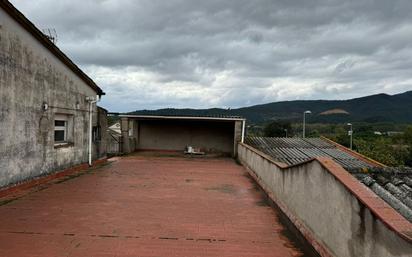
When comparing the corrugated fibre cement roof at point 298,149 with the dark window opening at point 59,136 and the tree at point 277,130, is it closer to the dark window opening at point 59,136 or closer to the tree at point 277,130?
the dark window opening at point 59,136

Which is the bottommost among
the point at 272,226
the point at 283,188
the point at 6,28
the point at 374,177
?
the point at 272,226

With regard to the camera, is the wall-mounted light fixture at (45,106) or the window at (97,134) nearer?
the wall-mounted light fixture at (45,106)

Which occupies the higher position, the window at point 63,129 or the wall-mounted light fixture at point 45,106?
the wall-mounted light fixture at point 45,106

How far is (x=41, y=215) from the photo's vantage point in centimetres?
611

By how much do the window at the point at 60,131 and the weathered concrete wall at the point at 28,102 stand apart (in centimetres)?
31

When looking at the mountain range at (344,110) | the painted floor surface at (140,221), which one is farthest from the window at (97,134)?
the mountain range at (344,110)

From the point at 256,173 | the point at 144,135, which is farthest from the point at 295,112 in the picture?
the point at 256,173

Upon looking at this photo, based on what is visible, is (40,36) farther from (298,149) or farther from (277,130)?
(277,130)

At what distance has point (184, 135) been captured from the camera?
71.4 feet

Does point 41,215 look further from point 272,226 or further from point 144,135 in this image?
point 144,135

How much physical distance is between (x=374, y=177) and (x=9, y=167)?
703 centimetres

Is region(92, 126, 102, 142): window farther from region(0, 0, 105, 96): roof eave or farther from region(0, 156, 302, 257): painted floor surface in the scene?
region(0, 156, 302, 257): painted floor surface

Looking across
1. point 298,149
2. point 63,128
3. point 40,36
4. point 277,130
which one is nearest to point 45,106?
point 40,36

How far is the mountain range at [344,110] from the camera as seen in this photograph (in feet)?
441
